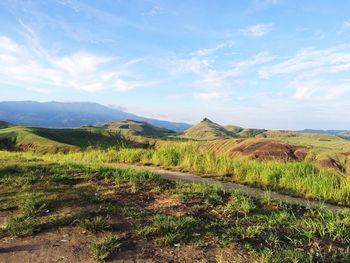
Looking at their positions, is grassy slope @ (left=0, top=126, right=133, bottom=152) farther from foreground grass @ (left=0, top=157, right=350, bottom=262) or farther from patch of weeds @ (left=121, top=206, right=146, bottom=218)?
patch of weeds @ (left=121, top=206, right=146, bottom=218)

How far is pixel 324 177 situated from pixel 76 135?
38.0 meters

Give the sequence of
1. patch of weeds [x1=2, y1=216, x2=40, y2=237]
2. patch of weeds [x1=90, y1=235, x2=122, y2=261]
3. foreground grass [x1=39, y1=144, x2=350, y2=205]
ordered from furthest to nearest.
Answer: foreground grass [x1=39, y1=144, x2=350, y2=205] < patch of weeds [x1=2, y1=216, x2=40, y2=237] < patch of weeds [x1=90, y1=235, x2=122, y2=261]

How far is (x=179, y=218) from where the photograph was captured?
6188 millimetres

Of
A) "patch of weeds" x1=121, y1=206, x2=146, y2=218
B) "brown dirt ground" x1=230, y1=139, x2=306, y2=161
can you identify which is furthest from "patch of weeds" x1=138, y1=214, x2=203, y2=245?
"brown dirt ground" x1=230, y1=139, x2=306, y2=161

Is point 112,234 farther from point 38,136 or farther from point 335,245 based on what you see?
point 38,136

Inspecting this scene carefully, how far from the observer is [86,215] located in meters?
6.39

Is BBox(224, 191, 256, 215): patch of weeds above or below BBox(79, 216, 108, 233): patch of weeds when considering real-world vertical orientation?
above

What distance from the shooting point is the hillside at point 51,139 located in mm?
33731

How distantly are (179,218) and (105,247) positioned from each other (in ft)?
5.04

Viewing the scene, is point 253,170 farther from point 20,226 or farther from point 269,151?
point 20,226

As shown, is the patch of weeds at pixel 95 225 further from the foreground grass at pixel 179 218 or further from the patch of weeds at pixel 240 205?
the patch of weeds at pixel 240 205

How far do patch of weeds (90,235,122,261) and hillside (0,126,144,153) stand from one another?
2397cm

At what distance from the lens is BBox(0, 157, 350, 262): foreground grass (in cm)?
524

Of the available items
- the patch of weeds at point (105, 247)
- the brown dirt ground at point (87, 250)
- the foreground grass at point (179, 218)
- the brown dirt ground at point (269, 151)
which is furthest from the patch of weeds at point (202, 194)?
the brown dirt ground at point (269, 151)
